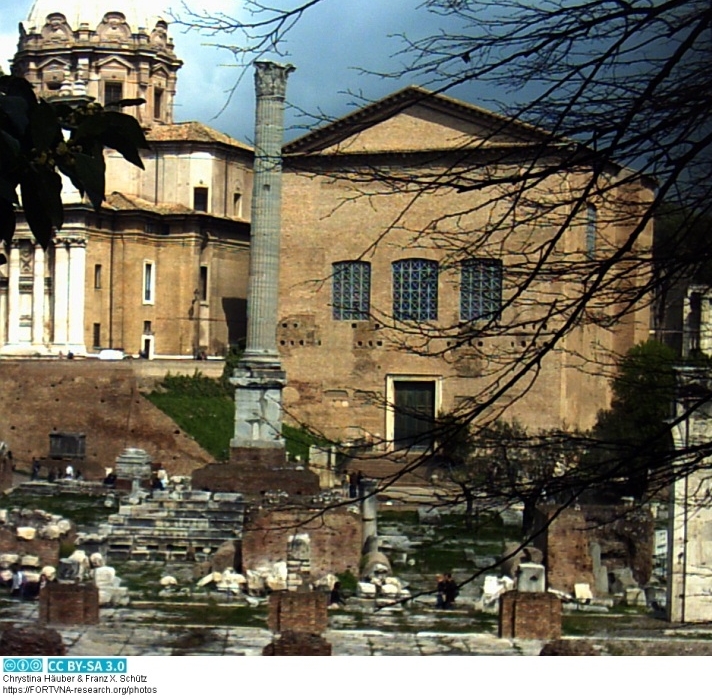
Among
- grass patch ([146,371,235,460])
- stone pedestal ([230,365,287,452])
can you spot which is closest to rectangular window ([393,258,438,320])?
grass patch ([146,371,235,460])

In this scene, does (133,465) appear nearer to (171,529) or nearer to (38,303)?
(38,303)

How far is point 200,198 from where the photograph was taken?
3912 cm

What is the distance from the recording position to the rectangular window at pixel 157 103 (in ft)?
126

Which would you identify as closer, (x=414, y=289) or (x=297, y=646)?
(x=297, y=646)

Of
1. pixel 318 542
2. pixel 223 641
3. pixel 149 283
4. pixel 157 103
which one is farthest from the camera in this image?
pixel 157 103

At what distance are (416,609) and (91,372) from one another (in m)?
17.9

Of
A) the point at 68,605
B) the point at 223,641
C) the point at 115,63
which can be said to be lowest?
the point at 223,641

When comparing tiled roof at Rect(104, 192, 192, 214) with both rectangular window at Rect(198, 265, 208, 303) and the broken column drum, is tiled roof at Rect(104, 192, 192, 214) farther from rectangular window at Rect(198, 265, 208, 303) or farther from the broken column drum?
the broken column drum

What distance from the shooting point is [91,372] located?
3384 centimetres

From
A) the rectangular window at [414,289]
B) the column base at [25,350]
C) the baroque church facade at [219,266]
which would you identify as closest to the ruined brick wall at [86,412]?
the column base at [25,350]

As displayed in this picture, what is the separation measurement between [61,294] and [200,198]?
177 inches

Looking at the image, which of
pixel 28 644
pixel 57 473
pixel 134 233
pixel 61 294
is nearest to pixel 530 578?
pixel 28 644

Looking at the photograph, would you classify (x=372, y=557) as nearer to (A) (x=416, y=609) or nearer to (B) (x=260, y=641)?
(A) (x=416, y=609)

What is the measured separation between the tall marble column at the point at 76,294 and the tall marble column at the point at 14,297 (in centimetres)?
118
